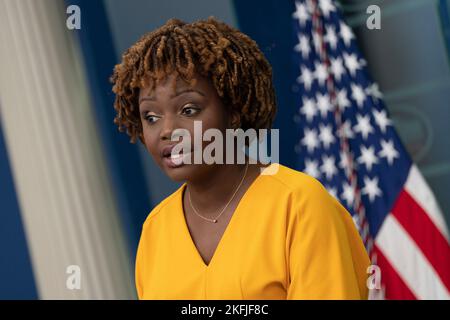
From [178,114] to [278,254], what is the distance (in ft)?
1.03

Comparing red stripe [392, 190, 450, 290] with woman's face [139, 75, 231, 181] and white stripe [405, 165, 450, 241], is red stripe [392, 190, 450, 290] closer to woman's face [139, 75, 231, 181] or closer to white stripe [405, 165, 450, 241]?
white stripe [405, 165, 450, 241]

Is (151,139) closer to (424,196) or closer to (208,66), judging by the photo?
(208,66)

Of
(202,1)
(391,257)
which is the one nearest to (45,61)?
(202,1)

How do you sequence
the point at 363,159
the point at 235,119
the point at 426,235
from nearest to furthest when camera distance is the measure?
the point at 235,119
the point at 426,235
the point at 363,159

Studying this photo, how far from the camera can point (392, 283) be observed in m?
3.13

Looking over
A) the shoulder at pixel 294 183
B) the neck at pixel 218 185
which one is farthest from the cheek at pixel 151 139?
the shoulder at pixel 294 183

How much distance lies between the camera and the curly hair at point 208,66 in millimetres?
1515

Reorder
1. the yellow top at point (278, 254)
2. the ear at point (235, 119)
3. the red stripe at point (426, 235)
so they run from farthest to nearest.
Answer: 1. the red stripe at point (426, 235)
2. the ear at point (235, 119)
3. the yellow top at point (278, 254)

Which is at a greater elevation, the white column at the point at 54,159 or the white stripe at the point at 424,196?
the white column at the point at 54,159

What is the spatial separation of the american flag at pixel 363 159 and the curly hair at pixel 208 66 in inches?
64.8

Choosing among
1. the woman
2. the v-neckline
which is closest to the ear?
the woman

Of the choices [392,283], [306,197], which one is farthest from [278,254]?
[392,283]

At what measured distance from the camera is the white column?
314 cm

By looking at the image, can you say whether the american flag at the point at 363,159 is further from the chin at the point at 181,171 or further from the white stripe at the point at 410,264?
the chin at the point at 181,171
